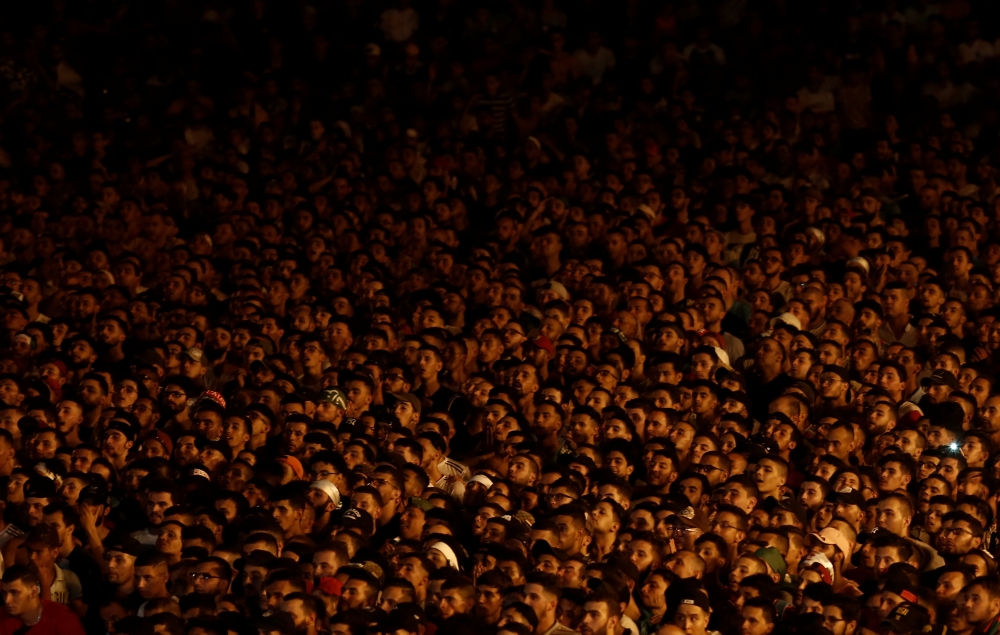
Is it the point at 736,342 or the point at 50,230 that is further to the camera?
the point at 50,230

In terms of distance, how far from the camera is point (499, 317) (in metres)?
11.1

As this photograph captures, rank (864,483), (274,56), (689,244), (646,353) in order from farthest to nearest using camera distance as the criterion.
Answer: (274,56), (689,244), (646,353), (864,483)

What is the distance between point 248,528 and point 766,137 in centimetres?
671

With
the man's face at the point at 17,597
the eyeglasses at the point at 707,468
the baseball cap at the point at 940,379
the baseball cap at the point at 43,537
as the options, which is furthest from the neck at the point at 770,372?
the man's face at the point at 17,597

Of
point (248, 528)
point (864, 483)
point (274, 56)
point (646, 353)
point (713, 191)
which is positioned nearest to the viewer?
Result: point (248, 528)

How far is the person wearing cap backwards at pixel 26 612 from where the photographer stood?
786 cm

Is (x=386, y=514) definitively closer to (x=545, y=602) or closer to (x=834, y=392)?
(x=545, y=602)

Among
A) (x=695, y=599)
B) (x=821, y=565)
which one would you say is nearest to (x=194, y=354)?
(x=695, y=599)

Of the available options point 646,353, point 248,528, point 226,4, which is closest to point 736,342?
point 646,353

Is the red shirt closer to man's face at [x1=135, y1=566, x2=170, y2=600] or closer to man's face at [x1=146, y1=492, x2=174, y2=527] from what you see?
man's face at [x1=135, y1=566, x2=170, y2=600]

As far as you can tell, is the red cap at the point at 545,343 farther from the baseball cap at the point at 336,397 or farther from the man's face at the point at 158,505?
the man's face at the point at 158,505

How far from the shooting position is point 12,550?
28.0 ft

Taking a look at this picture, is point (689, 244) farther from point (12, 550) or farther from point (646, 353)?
point (12, 550)

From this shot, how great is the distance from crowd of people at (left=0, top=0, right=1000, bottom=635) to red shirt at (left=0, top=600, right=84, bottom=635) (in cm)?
2
